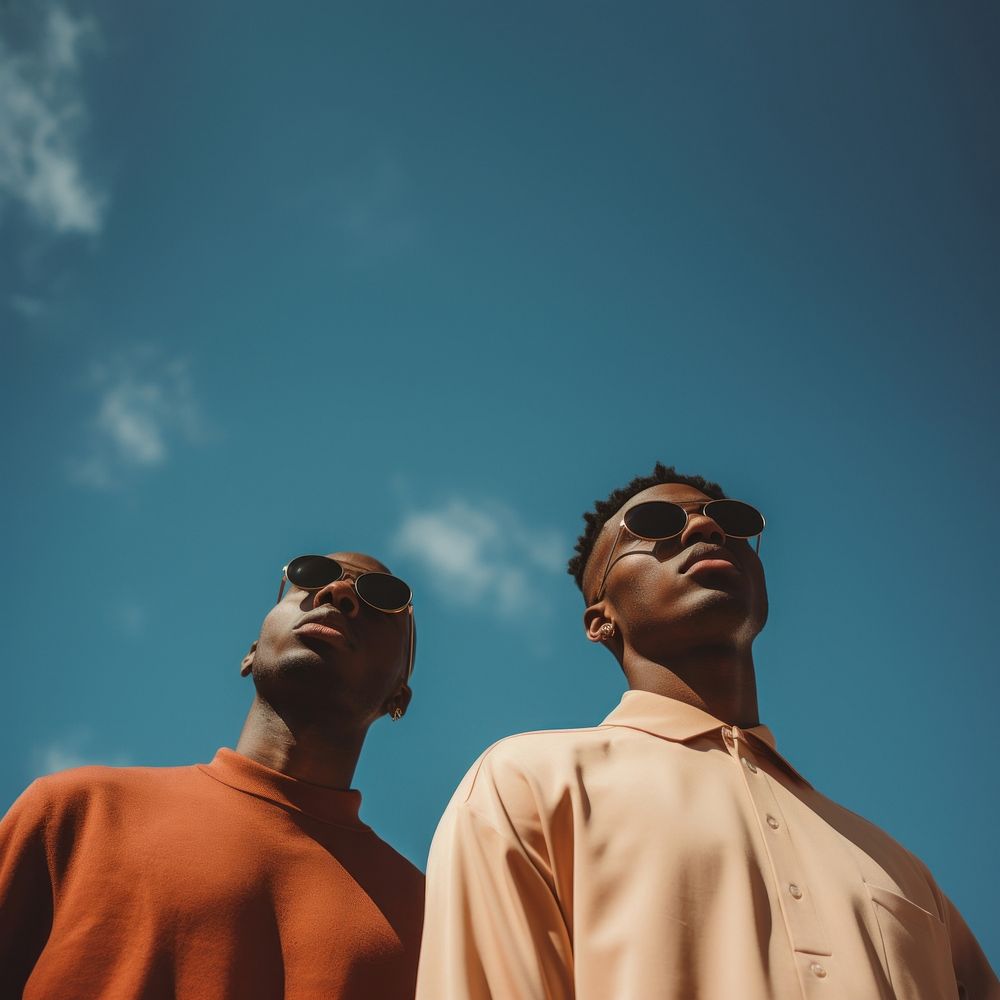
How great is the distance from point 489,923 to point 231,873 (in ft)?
4.89

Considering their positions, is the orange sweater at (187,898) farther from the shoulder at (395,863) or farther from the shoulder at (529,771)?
the shoulder at (529,771)

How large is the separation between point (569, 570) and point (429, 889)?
8.63ft

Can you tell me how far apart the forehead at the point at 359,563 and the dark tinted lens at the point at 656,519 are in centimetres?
171

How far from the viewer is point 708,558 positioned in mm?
4531

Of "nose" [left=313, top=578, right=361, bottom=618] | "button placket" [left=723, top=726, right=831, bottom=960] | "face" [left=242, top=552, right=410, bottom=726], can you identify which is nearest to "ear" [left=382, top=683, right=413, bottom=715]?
"face" [left=242, top=552, right=410, bottom=726]

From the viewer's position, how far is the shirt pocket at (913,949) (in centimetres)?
312

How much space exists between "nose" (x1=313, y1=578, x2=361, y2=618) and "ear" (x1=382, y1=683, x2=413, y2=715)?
0.50m

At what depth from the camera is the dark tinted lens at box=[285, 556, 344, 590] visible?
5.63 m

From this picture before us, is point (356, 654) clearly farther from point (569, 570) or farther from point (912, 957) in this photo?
point (912, 957)

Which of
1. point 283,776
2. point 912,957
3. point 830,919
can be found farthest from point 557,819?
point 283,776

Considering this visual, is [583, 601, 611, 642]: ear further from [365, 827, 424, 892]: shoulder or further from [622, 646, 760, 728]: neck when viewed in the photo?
[365, 827, 424, 892]: shoulder

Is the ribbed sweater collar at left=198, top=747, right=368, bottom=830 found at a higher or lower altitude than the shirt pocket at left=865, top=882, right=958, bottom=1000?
higher

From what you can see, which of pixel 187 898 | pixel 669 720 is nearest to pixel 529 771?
pixel 669 720

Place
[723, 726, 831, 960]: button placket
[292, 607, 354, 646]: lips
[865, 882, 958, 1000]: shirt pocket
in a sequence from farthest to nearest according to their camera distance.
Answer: [292, 607, 354, 646]: lips < [865, 882, 958, 1000]: shirt pocket < [723, 726, 831, 960]: button placket
